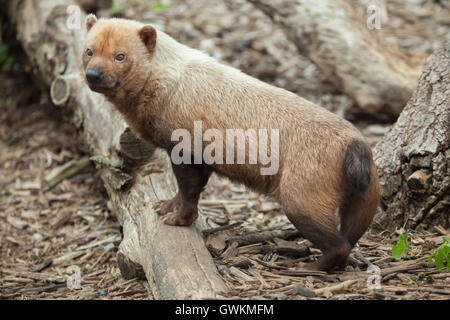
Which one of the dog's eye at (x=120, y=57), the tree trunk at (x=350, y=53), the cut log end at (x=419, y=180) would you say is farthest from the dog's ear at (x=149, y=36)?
the tree trunk at (x=350, y=53)

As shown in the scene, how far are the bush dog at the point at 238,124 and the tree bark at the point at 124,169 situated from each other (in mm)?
337

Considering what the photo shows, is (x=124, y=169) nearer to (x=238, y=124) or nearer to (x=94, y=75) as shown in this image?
(x=94, y=75)

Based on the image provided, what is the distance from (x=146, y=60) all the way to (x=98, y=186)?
97.4 inches

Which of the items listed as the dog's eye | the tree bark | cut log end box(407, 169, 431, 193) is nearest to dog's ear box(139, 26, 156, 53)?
the dog's eye

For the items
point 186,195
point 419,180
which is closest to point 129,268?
point 186,195

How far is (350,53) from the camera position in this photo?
7.95 meters

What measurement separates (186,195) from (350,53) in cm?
413

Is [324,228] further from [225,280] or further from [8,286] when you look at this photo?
[8,286]

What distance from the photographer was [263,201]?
6809 millimetres

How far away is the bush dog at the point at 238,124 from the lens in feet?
14.7

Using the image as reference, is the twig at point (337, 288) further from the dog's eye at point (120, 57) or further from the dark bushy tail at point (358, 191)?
the dog's eye at point (120, 57)

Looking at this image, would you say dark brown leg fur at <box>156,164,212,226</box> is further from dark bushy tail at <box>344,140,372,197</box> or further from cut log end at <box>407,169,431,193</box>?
cut log end at <box>407,169,431,193</box>

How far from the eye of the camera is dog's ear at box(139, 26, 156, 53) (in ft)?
16.1
